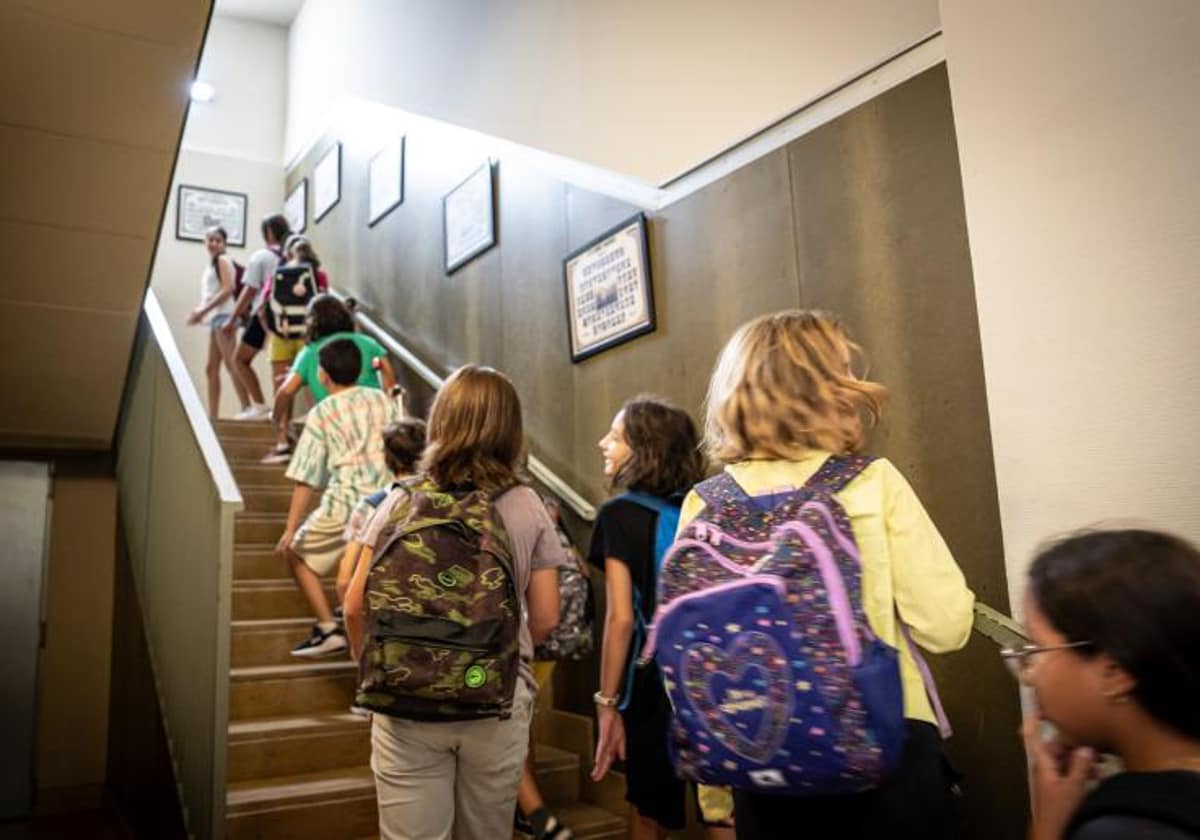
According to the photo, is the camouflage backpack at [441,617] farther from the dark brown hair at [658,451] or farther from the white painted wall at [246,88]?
the white painted wall at [246,88]

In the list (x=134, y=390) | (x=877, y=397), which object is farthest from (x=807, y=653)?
(x=134, y=390)

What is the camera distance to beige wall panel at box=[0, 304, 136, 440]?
14.9ft

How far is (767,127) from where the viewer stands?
10.2 ft

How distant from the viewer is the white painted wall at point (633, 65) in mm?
2875

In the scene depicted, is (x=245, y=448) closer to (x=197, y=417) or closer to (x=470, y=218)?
(x=470, y=218)

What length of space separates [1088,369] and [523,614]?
1281 millimetres

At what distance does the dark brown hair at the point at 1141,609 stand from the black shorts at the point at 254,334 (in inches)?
244

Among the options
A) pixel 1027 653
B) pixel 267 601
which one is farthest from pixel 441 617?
pixel 267 601

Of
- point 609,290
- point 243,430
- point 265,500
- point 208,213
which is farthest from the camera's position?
point 208,213

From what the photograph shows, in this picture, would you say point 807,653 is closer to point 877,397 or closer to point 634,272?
point 877,397

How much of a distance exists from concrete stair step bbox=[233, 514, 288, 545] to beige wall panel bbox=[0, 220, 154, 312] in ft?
4.13

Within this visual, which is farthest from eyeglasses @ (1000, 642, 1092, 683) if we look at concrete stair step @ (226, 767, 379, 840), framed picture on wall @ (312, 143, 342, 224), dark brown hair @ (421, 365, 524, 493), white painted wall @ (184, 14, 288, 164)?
white painted wall @ (184, 14, 288, 164)

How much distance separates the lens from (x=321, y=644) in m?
3.66

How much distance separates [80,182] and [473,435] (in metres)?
2.99
